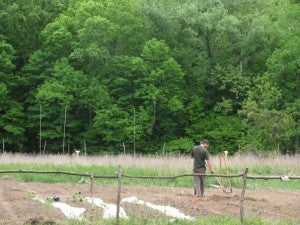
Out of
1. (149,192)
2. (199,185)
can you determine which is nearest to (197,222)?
(199,185)

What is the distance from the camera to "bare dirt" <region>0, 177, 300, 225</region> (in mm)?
12453

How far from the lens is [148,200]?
16047 millimetres

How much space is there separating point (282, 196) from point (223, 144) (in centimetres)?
2384

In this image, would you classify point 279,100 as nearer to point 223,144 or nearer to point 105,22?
point 223,144

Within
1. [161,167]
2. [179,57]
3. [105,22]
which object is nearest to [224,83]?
[179,57]

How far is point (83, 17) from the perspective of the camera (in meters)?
45.5

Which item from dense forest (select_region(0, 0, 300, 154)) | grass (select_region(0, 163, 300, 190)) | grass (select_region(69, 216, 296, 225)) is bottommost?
grass (select_region(69, 216, 296, 225))

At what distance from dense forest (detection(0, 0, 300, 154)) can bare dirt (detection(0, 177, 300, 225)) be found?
70.6ft

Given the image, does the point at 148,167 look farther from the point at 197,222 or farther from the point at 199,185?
the point at 197,222

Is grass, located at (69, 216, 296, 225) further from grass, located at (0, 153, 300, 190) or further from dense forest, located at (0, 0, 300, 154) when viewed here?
dense forest, located at (0, 0, 300, 154)

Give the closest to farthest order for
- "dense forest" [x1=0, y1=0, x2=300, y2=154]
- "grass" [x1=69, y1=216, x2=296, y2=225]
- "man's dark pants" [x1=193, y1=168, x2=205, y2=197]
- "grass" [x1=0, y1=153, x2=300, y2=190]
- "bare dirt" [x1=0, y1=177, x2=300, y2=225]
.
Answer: "grass" [x1=69, y1=216, x2=296, y2=225] < "bare dirt" [x1=0, y1=177, x2=300, y2=225] < "man's dark pants" [x1=193, y1=168, x2=205, y2=197] < "grass" [x1=0, y1=153, x2=300, y2=190] < "dense forest" [x1=0, y1=0, x2=300, y2=154]

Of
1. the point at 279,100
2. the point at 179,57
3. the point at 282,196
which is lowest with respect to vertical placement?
the point at 282,196

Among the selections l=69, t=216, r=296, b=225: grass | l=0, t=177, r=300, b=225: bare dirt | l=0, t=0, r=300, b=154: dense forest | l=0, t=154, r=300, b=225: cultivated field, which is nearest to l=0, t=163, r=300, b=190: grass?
l=0, t=154, r=300, b=225: cultivated field

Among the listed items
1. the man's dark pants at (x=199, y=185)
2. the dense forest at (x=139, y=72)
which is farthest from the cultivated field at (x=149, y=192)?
the dense forest at (x=139, y=72)
